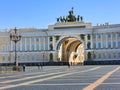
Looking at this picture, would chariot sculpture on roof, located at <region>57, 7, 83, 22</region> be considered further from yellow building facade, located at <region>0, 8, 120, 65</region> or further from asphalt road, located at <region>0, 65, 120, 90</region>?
asphalt road, located at <region>0, 65, 120, 90</region>

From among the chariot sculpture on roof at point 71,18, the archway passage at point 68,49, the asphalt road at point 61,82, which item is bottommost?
the asphalt road at point 61,82

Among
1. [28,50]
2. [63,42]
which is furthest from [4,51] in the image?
[63,42]

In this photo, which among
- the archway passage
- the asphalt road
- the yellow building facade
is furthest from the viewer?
the archway passage

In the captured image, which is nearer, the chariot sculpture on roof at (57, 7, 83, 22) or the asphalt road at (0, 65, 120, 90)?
the asphalt road at (0, 65, 120, 90)

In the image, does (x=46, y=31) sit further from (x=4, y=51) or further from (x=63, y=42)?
(x=4, y=51)

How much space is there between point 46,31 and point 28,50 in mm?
8153

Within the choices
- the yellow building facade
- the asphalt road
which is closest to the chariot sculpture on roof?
the yellow building facade

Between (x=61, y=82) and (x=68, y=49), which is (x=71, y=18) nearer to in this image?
(x=68, y=49)

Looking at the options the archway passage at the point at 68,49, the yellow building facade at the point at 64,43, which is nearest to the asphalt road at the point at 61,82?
the yellow building facade at the point at 64,43

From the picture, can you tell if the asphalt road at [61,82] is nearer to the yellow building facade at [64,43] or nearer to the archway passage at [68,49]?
the yellow building facade at [64,43]

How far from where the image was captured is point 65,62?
120 metres

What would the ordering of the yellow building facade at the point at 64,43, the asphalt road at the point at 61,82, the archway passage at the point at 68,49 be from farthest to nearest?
the archway passage at the point at 68,49 < the yellow building facade at the point at 64,43 < the asphalt road at the point at 61,82

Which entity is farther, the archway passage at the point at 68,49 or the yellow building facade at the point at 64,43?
the archway passage at the point at 68,49

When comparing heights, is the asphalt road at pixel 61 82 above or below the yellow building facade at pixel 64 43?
below
